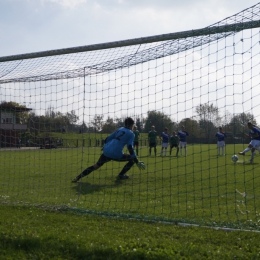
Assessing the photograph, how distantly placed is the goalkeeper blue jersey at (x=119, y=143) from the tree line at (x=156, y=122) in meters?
0.64

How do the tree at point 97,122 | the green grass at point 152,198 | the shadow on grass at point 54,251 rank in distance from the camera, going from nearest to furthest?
the shadow on grass at point 54,251, the green grass at point 152,198, the tree at point 97,122

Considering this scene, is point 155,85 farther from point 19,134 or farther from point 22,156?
point 22,156

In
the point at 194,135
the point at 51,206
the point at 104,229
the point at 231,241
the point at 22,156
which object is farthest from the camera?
the point at 22,156

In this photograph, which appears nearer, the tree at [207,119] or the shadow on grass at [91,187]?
the tree at [207,119]

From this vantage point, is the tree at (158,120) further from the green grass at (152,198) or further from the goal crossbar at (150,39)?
the goal crossbar at (150,39)

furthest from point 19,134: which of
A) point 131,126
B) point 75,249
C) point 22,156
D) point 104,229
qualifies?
point 75,249

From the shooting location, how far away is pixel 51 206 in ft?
21.2

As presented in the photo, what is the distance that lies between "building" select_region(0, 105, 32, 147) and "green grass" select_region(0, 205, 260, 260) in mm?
4197

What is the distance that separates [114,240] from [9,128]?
20.7 feet

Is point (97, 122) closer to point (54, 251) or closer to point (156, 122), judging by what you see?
point (156, 122)

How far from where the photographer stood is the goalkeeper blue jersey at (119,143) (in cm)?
867

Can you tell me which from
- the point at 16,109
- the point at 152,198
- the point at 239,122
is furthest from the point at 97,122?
the point at 239,122

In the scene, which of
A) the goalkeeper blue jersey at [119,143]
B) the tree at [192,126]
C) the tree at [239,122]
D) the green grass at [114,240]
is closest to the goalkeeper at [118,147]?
the goalkeeper blue jersey at [119,143]

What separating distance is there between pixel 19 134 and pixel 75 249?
6.14 m
